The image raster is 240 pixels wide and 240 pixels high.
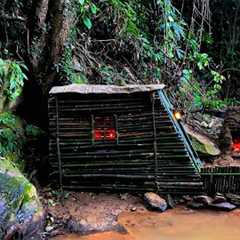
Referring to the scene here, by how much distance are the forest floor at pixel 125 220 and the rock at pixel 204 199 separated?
14 centimetres

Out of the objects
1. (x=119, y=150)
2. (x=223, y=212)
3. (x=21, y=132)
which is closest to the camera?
(x=223, y=212)

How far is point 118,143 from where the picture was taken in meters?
6.70

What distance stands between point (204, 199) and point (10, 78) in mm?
3343

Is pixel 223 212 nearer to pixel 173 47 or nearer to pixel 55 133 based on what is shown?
pixel 55 133

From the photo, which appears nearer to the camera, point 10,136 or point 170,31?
point 10,136

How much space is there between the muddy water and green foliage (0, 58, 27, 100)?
2524mm

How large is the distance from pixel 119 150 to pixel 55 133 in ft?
3.18

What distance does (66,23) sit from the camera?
7859 millimetres

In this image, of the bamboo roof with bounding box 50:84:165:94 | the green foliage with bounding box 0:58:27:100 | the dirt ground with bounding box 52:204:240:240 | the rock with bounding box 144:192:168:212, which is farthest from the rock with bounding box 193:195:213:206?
the green foliage with bounding box 0:58:27:100

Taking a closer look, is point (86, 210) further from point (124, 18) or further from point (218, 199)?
point (124, 18)

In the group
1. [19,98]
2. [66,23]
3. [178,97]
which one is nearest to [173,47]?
[178,97]

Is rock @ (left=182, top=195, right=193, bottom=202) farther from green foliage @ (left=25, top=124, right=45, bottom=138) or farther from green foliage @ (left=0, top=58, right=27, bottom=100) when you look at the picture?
green foliage @ (left=0, top=58, right=27, bottom=100)

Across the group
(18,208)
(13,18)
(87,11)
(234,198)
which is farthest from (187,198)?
(87,11)

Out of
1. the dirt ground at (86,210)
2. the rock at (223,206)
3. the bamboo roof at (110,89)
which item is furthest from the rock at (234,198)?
the bamboo roof at (110,89)
